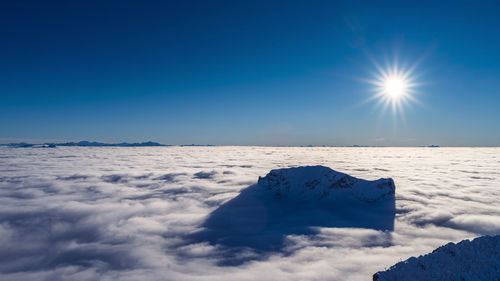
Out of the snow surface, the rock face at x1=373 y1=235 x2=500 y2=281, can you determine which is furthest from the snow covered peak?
the rock face at x1=373 y1=235 x2=500 y2=281

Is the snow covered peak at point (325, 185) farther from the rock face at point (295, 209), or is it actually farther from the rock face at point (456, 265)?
the rock face at point (456, 265)

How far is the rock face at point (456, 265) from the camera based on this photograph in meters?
1.59

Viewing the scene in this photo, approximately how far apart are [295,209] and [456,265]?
10.0 feet

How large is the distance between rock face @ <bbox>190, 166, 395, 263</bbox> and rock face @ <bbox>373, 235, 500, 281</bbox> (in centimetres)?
151

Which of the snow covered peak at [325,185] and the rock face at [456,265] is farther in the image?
the snow covered peak at [325,185]

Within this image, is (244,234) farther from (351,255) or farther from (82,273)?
(82,273)

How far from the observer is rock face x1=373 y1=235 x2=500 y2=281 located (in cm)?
159

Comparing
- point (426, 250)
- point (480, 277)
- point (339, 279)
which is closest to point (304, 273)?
point (339, 279)

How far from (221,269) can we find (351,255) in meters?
1.57

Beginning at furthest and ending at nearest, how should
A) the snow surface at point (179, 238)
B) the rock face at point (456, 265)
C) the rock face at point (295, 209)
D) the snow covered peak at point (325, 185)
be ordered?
the snow covered peak at point (325, 185) < the rock face at point (295, 209) < the snow surface at point (179, 238) < the rock face at point (456, 265)

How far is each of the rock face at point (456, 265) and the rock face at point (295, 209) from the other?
4.96 feet

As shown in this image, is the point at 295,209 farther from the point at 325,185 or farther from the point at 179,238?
the point at 179,238

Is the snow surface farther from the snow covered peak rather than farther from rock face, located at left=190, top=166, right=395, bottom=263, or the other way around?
the snow covered peak

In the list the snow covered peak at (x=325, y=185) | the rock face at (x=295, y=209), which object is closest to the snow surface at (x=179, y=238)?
the rock face at (x=295, y=209)
